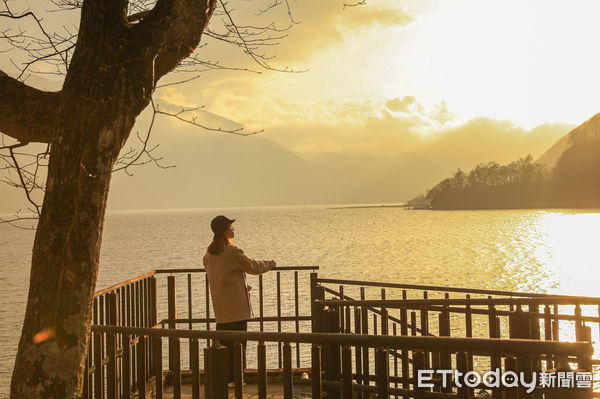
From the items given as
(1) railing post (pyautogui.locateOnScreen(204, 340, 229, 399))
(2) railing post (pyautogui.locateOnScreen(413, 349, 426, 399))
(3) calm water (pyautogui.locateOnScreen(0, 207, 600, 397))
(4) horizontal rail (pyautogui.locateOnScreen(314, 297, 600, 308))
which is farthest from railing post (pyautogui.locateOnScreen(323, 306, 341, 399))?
(3) calm water (pyautogui.locateOnScreen(0, 207, 600, 397))

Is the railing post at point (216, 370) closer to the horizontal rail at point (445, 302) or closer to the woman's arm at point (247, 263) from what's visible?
the horizontal rail at point (445, 302)

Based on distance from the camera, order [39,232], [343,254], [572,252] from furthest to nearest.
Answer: [572,252] → [343,254] → [39,232]

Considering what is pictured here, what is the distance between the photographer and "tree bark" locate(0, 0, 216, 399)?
3.74 m

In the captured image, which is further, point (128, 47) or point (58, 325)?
point (128, 47)

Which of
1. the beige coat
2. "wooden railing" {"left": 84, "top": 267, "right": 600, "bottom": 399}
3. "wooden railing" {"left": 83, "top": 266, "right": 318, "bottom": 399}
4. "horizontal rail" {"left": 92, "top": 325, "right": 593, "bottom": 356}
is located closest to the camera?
"horizontal rail" {"left": 92, "top": 325, "right": 593, "bottom": 356}

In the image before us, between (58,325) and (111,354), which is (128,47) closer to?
(58,325)

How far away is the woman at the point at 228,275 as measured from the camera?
6.82 m

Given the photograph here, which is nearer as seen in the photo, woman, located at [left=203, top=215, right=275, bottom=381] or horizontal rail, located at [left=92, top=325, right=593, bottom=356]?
horizontal rail, located at [left=92, top=325, right=593, bottom=356]

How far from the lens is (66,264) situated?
3.75 meters

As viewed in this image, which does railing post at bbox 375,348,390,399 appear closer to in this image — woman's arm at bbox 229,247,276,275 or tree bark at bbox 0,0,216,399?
tree bark at bbox 0,0,216,399

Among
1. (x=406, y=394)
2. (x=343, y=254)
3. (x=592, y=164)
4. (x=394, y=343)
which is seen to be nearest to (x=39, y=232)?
(x=394, y=343)

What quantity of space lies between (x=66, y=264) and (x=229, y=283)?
3285 millimetres

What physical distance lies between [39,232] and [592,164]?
8150 inches

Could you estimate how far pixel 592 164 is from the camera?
187750 millimetres
